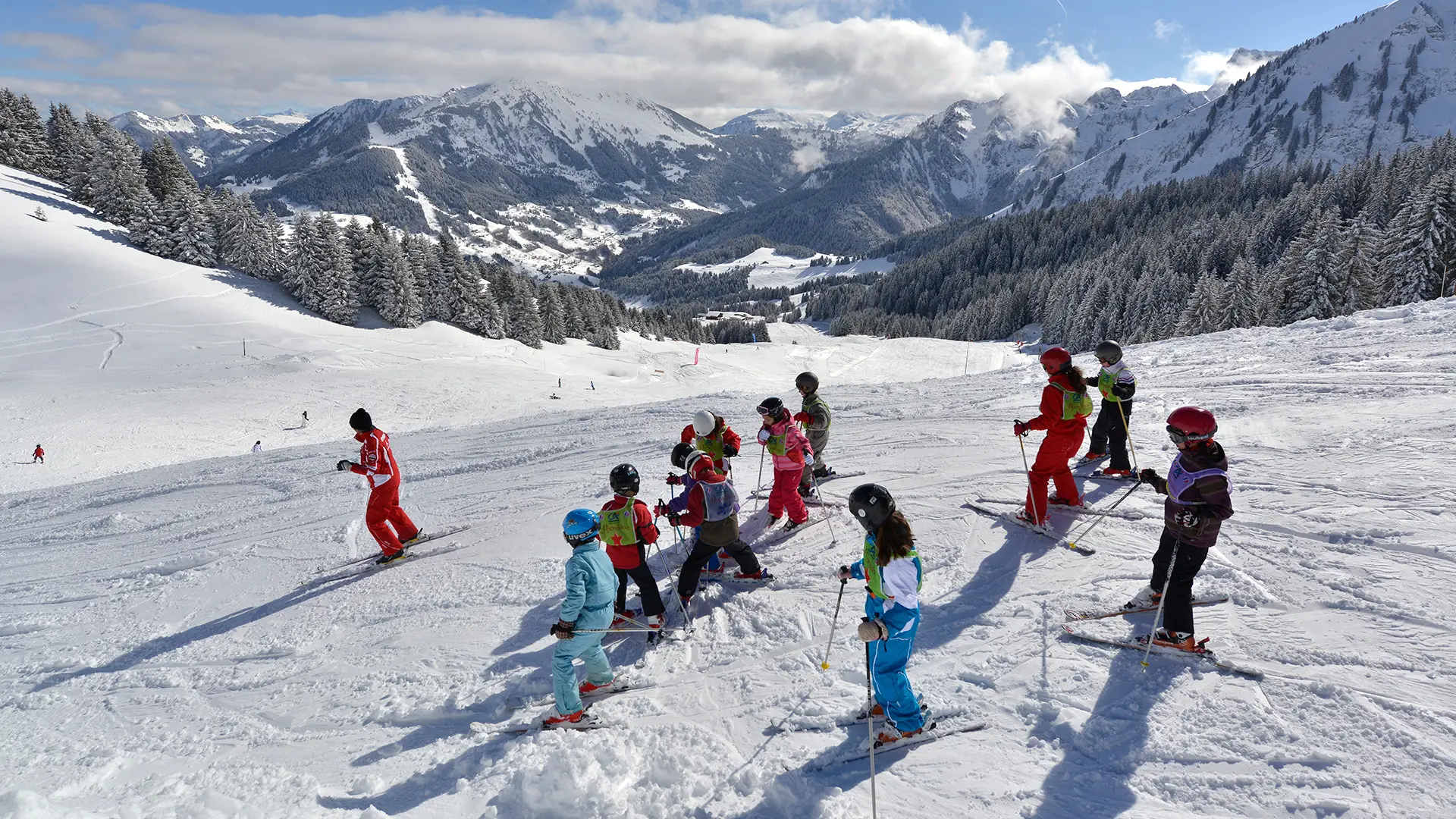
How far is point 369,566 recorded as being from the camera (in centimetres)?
906

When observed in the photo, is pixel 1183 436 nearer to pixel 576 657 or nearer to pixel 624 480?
pixel 624 480

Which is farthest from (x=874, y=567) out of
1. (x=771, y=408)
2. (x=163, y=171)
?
(x=163, y=171)

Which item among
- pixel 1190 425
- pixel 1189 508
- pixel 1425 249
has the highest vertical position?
pixel 1425 249

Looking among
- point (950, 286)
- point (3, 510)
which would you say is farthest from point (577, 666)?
point (950, 286)

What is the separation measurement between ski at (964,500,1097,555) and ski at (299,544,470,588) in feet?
24.5

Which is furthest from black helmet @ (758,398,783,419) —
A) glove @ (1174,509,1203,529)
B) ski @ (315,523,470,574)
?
ski @ (315,523,470,574)

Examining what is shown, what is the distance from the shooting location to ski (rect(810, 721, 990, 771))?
477cm

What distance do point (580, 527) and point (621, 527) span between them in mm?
851

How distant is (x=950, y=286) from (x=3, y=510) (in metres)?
122

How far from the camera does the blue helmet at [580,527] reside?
5.38 m

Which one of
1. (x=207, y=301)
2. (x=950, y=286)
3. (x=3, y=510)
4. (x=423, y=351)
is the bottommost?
(x=3, y=510)

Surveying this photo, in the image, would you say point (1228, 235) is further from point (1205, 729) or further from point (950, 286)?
point (1205, 729)

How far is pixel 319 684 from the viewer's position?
6539 mm

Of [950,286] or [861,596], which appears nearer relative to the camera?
[861,596]
